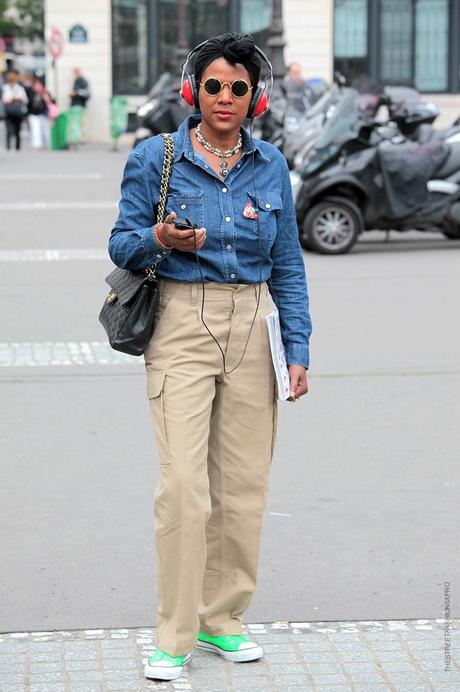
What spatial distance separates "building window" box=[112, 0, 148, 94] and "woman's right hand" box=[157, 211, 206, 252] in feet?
107

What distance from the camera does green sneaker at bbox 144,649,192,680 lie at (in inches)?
164

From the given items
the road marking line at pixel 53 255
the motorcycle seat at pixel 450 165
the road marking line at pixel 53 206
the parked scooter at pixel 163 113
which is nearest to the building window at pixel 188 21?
the parked scooter at pixel 163 113

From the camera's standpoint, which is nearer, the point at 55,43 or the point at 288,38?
the point at 55,43

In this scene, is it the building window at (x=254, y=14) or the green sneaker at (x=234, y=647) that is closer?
the green sneaker at (x=234, y=647)

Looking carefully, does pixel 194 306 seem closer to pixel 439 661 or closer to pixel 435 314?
pixel 439 661

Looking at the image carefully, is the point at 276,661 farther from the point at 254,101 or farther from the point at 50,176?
the point at 50,176

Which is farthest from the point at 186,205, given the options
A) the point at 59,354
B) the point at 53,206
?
the point at 53,206

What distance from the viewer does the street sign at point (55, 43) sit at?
35750mm

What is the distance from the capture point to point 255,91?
14.1ft

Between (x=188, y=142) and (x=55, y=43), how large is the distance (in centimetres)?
3258

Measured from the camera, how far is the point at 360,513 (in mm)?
6047

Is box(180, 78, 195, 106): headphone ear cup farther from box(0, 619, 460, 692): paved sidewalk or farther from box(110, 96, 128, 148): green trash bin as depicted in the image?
Answer: box(110, 96, 128, 148): green trash bin

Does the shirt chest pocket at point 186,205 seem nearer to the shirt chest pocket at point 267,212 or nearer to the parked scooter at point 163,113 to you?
the shirt chest pocket at point 267,212

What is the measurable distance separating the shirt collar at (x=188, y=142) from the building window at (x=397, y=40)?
105 feet
